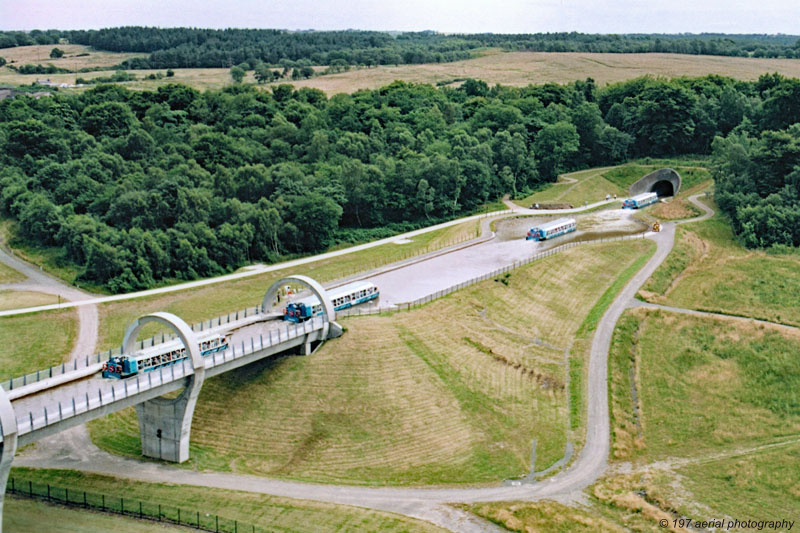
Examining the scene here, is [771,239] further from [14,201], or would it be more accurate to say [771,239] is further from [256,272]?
[14,201]

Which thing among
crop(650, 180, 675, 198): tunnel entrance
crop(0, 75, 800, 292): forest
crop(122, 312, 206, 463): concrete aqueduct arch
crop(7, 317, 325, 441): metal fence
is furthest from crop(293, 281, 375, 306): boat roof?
crop(650, 180, 675, 198): tunnel entrance

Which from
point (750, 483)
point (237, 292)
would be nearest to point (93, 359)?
point (237, 292)

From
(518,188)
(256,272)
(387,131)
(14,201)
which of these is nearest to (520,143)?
(518,188)

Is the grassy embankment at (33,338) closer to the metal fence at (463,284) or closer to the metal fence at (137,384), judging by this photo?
the metal fence at (137,384)

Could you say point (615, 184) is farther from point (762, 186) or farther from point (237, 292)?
point (237, 292)

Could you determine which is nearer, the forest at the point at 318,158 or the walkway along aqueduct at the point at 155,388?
the walkway along aqueduct at the point at 155,388

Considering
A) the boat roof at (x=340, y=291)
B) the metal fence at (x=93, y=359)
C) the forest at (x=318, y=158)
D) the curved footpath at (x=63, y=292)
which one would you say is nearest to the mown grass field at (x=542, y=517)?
the boat roof at (x=340, y=291)
